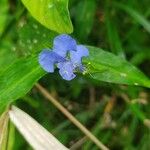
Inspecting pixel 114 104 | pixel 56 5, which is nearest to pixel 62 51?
pixel 56 5

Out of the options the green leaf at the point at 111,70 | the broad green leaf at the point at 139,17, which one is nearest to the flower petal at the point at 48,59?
the green leaf at the point at 111,70

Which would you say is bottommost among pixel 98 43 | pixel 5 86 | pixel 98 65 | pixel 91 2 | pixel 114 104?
pixel 114 104

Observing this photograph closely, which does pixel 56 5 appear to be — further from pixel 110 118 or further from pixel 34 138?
pixel 110 118

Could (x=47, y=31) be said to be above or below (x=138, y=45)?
above

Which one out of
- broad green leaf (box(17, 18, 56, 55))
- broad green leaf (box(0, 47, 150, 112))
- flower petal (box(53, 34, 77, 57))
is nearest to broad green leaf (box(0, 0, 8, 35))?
broad green leaf (box(17, 18, 56, 55))

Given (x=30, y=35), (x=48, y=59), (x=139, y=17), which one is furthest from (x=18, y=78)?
(x=139, y=17)

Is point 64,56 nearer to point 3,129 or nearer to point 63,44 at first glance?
point 63,44

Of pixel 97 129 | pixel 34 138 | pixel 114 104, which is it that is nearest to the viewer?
pixel 34 138

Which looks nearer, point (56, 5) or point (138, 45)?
point (56, 5)

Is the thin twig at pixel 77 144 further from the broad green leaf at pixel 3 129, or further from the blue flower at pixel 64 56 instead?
the blue flower at pixel 64 56
